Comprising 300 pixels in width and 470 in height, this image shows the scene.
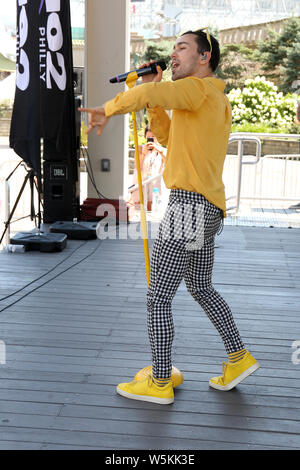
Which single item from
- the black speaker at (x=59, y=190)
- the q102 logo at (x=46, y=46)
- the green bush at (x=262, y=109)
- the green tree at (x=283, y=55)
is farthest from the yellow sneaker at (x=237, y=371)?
the green tree at (x=283, y=55)

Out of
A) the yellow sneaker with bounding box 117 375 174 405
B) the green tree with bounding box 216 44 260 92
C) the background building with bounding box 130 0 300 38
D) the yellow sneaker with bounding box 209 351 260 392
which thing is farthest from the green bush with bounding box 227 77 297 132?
the yellow sneaker with bounding box 117 375 174 405

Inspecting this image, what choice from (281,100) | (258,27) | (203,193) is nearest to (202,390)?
(203,193)

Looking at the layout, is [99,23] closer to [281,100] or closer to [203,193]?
[203,193]

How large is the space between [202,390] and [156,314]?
49cm

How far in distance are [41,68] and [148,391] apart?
4.04 metres

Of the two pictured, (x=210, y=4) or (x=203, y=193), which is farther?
(x=210, y=4)

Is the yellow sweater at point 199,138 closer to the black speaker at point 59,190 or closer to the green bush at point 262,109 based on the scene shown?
the black speaker at point 59,190

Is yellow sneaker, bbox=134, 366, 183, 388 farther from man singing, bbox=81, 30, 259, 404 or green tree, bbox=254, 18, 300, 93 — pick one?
green tree, bbox=254, 18, 300, 93

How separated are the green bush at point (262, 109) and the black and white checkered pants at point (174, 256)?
53.6 ft

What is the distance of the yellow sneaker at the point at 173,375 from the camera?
293 centimetres

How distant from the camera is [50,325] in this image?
12.5 ft

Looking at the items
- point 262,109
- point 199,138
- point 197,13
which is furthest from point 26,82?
point 197,13

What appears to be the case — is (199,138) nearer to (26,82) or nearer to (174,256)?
(174,256)

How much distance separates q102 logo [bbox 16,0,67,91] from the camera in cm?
602
